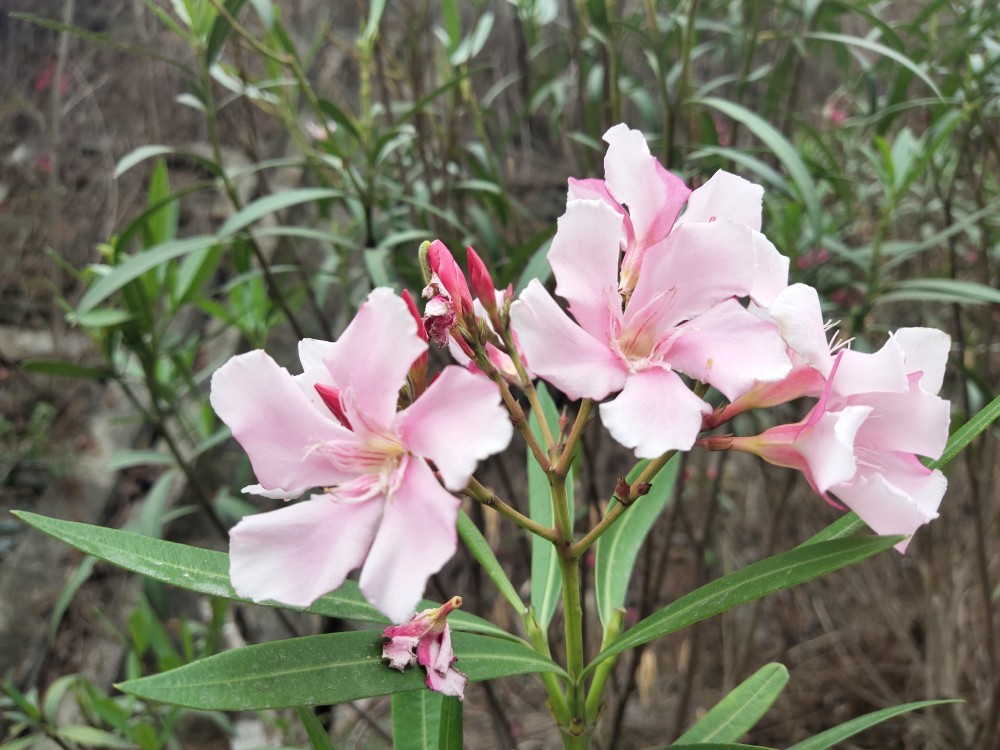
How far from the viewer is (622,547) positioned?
825 millimetres

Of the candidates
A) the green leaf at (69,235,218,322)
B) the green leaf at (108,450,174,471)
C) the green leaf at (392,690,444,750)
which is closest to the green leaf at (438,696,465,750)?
the green leaf at (392,690,444,750)

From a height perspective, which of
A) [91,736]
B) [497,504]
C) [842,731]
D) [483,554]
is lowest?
[91,736]

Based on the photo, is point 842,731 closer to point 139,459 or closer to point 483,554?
point 483,554

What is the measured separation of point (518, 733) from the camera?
2035 mm

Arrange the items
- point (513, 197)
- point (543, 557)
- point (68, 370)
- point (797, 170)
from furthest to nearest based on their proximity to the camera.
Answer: point (513, 197) < point (68, 370) < point (797, 170) < point (543, 557)

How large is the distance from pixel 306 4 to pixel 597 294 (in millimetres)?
3010

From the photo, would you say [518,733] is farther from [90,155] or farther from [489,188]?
[90,155]

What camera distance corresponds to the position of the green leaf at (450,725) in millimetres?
603

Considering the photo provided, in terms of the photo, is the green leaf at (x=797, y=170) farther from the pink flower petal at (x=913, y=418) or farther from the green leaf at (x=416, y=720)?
the green leaf at (x=416, y=720)

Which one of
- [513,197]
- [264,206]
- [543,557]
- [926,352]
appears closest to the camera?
[926,352]

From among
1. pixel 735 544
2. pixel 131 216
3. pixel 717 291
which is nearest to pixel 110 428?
pixel 131 216

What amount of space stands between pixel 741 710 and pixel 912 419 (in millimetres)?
387

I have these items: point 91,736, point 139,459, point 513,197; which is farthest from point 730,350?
point 513,197

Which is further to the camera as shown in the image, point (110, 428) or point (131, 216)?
point (131, 216)
